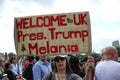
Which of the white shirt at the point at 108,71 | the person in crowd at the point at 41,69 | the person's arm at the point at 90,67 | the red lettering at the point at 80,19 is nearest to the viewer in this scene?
the white shirt at the point at 108,71

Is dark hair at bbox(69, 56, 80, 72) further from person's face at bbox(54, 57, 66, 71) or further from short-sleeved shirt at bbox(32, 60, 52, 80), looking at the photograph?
person's face at bbox(54, 57, 66, 71)

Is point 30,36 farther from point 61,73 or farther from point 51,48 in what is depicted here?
point 61,73

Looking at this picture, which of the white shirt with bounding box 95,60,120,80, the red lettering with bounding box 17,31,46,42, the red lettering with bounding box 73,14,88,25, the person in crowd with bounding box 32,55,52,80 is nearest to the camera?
the white shirt with bounding box 95,60,120,80

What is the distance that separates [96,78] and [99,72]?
5.4 inches

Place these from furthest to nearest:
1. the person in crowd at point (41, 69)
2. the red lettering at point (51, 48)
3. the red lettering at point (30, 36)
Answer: the person in crowd at point (41, 69), the red lettering at point (30, 36), the red lettering at point (51, 48)

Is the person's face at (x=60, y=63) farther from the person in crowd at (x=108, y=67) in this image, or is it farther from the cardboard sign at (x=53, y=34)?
the cardboard sign at (x=53, y=34)

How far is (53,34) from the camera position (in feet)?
25.3

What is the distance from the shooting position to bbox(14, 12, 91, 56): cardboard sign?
298 inches

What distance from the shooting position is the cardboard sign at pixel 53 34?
7.57 metres

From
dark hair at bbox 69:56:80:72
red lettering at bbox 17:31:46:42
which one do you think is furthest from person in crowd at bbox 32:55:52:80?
red lettering at bbox 17:31:46:42

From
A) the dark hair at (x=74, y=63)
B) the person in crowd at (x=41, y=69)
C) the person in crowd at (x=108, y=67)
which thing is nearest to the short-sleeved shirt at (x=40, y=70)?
the person in crowd at (x=41, y=69)

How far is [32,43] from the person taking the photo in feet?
25.6

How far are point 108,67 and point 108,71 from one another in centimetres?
6

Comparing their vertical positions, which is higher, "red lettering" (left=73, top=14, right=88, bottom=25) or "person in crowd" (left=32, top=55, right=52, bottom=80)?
"red lettering" (left=73, top=14, right=88, bottom=25)
